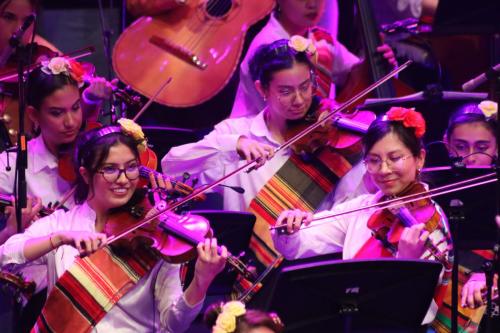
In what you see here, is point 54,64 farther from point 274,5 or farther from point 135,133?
point 274,5

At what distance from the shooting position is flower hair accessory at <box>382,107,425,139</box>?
4020mm

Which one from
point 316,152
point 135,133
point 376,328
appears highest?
point 135,133

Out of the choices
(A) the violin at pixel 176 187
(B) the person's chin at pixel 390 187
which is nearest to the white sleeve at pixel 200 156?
(A) the violin at pixel 176 187

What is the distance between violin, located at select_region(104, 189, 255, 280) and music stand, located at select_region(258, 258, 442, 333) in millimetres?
300

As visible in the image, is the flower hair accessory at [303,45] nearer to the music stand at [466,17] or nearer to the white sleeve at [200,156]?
the white sleeve at [200,156]

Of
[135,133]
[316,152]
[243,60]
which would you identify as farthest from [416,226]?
[243,60]

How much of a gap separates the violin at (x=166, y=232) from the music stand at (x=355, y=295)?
30cm

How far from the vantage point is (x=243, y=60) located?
4980mm

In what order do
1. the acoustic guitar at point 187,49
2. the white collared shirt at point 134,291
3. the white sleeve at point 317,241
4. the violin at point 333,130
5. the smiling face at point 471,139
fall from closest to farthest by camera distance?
1. the white collared shirt at point 134,291
2. the white sleeve at point 317,241
3. the violin at point 333,130
4. the smiling face at point 471,139
5. the acoustic guitar at point 187,49

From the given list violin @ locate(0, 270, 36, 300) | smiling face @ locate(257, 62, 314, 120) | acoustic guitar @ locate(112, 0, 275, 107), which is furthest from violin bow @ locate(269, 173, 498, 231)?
acoustic guitar @ locate(112, 0, 275, 107)

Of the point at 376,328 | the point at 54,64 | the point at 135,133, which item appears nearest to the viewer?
the point at 376,328

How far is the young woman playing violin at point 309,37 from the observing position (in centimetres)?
489

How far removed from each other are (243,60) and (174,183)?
127 centimetres

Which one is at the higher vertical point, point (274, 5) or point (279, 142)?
point (274, 5)
